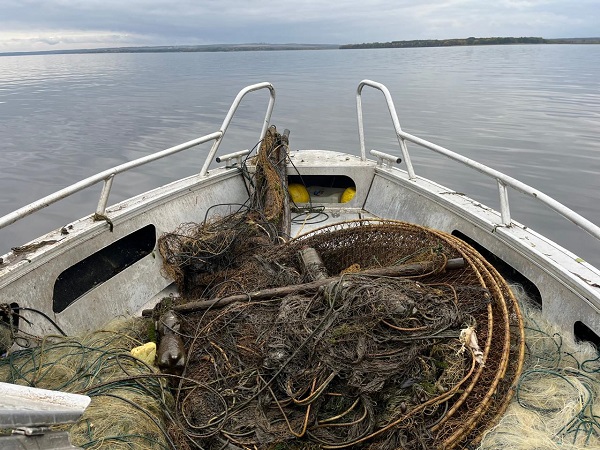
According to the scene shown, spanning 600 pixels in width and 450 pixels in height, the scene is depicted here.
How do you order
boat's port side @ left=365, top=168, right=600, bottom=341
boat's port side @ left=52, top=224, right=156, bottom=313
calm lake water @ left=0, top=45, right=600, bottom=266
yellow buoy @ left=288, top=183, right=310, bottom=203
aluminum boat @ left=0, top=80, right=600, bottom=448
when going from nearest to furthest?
boat's port side @ left=365, top=168, right=600, bottom=341, aluminum boat @ left=0, top=80, right=600, bottom=448, boat's port side @ left=52, top=224, right=156, bottom=313, yellow buoy @ left=288, top=183, right=310, bottom=203, calm lake water @ left=0, top=45, right=600, bottom=266

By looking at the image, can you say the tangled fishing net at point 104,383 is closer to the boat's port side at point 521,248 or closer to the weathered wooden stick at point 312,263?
the weathered wooden stick at point 312,263

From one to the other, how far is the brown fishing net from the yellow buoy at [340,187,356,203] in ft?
9.36

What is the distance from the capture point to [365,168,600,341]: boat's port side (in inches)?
122

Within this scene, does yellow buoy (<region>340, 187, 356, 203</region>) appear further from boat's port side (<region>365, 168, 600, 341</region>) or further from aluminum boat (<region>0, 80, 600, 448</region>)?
boat's port side (<region>365, 168, 600, 341</region>)

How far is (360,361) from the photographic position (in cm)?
264

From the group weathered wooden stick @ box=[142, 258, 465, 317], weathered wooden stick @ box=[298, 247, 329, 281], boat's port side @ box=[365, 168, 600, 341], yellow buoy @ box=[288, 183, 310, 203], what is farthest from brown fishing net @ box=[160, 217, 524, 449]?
yellow buoy @ box=[288, 183, 310, 203]

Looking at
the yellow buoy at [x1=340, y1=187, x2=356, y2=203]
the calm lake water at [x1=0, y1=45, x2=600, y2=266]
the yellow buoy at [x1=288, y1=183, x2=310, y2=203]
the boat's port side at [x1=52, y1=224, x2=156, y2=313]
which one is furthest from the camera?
the calm lake water at [x1=0, y1=45, x2=600, y2=266]

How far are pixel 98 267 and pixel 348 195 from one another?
3.51m

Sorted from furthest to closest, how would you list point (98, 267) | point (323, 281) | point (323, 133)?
point (323, 133)
point (98, 267)
point (323, 281)

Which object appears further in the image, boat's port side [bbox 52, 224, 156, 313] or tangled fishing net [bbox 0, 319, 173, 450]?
boat's port side [bbox 52, 224, 156, 313]

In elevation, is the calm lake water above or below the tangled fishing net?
below

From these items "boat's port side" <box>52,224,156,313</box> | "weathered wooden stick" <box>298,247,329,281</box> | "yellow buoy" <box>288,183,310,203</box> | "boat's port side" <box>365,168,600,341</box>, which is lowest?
"yellow buoy" <box>288,183,310,203</box>

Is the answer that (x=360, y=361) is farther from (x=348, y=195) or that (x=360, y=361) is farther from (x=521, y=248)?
(x=348, y=195)

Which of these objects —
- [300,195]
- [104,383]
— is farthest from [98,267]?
[300,195]
